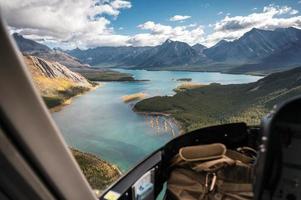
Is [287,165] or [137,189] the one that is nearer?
[287,165]

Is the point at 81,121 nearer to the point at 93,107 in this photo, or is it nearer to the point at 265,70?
the point at 93,107

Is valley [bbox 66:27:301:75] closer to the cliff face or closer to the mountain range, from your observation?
the mountain range

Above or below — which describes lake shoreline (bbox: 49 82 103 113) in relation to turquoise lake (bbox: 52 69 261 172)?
above

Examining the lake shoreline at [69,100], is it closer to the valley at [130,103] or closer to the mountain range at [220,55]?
the valley at [130,103]

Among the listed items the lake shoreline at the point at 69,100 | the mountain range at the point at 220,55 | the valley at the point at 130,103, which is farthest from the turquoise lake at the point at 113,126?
the mountain range at the point at 220,55

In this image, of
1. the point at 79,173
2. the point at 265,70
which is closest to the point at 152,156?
the point at 79,173

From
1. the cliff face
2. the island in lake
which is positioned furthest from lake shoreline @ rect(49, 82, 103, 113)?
the island in lake

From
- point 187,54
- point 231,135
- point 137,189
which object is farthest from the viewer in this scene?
point 187,54
